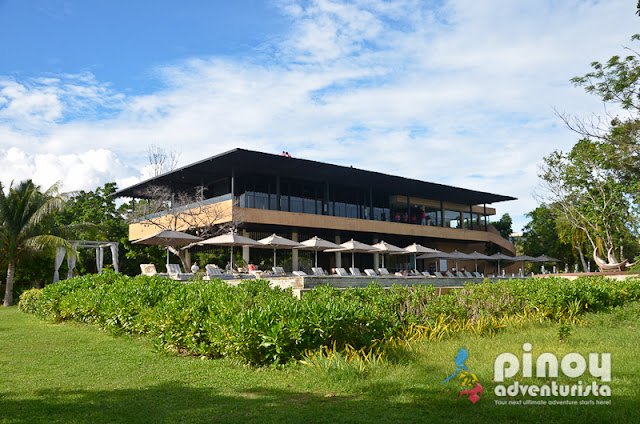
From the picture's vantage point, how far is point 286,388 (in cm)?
550

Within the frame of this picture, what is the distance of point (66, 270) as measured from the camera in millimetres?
25594

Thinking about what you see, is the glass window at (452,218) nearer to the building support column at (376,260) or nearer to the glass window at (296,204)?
the building support column at (376,260)

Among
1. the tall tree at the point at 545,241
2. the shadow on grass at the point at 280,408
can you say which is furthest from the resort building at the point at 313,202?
the shadow on grass at the point at 280,408

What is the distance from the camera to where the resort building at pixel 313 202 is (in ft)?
88.5

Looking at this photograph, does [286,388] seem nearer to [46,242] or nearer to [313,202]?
[46,242]

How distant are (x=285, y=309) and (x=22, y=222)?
1925 cm

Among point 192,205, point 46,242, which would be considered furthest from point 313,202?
point 46,242

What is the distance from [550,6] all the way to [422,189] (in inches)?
932

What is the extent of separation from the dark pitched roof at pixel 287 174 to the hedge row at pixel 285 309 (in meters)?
14.6

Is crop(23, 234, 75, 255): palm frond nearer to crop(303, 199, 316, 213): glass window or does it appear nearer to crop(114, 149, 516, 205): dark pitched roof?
crop(114, 149, 516, 205): dark pitched roof

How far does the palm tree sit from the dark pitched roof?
790 centimetres

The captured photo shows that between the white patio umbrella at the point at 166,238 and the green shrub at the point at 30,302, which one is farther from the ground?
the white patio umbrella at the point at 166,238

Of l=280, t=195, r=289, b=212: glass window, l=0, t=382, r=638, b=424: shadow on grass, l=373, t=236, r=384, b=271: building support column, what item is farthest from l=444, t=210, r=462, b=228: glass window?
l=0, t=382, r=638, b=424: shadow on grass

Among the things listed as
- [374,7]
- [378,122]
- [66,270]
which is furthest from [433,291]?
[66,270]
